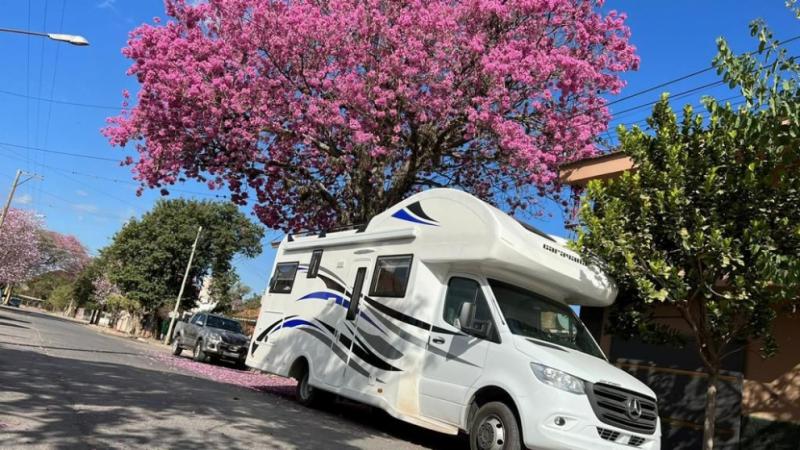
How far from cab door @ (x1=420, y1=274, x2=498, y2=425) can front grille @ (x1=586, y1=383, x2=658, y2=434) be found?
4.34 feet

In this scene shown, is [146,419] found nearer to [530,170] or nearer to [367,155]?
[367,155]

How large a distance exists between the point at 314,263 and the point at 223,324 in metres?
11.6

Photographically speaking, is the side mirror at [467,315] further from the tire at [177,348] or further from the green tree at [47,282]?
the green tree at [47,282]

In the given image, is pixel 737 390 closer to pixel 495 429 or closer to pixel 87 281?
pixel 495 429

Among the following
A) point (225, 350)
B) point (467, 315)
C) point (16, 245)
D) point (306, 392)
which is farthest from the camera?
point (16, 245)

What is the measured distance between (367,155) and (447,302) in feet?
21.3

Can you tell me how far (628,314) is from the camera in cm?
890

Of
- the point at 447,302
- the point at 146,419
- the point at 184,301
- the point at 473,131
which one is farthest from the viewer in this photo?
the point at 184,301

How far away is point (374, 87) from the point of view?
12992 millimetres

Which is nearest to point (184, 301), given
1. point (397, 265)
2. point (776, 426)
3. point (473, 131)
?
point (473, 131)

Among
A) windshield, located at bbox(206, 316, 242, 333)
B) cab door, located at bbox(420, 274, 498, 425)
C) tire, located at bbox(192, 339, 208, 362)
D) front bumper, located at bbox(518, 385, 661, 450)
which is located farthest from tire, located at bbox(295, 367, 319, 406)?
windshield, located at bbox(206, 316, 242, 333)

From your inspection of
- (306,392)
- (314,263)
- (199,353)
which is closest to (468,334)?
(306,392)

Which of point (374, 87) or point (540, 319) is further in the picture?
point (374, 87)

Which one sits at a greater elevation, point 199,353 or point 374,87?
point 374,87
